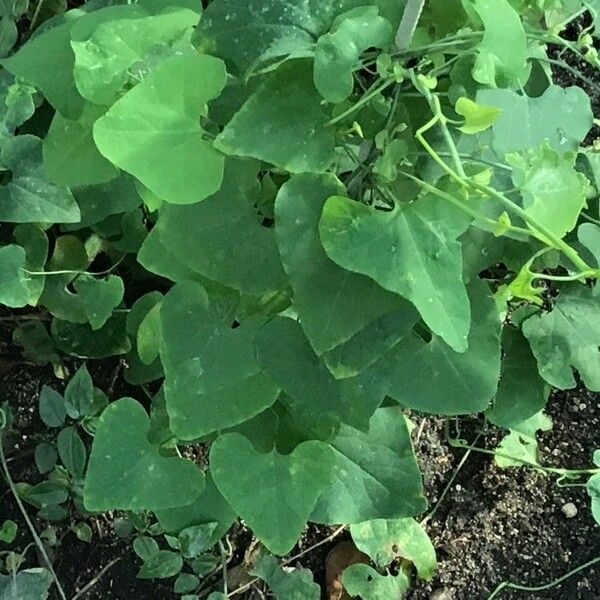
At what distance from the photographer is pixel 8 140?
Result: 848 millimetres

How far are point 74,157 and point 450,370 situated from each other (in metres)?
0.36

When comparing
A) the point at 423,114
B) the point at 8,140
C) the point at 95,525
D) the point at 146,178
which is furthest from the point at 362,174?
the point at 95,525

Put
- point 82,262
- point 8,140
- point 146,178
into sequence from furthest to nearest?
1. point 82,262
2. point 8,140
3. point 146,178

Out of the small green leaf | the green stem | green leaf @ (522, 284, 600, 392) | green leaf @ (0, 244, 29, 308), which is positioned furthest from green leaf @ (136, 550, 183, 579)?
the green stem

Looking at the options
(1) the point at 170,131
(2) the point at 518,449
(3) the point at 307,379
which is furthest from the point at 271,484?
(2) the point at 518,449

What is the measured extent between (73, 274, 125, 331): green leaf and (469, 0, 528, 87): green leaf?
453 millimetres

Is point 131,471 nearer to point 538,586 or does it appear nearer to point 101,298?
point 101,298

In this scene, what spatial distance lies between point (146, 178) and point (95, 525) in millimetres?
575

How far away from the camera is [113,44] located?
0.67 m

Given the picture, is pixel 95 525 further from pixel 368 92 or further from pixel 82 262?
pixel 368 92

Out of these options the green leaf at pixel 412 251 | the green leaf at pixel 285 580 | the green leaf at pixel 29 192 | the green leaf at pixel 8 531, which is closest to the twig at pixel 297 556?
the green leaf at pixel 285 580

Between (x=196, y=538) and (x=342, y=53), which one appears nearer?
(x=342, y=53)

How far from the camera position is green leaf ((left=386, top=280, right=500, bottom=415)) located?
0.76 m

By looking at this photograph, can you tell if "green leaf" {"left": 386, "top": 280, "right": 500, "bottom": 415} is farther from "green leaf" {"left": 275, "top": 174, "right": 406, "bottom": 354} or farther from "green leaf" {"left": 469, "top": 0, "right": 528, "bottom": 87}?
"green leaf" {"left": 469, "top": 0, "right": 528, "bottom": 87}
